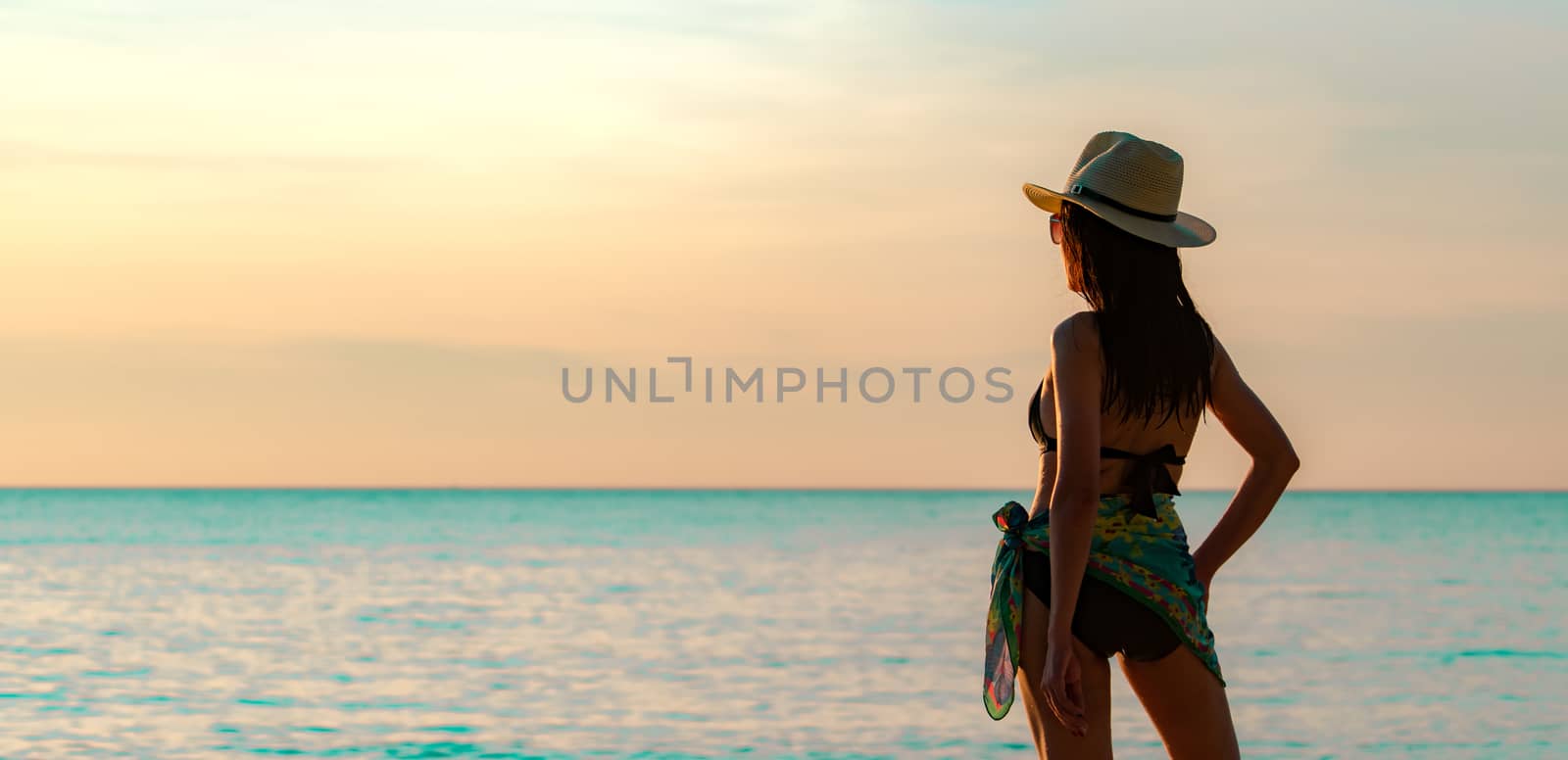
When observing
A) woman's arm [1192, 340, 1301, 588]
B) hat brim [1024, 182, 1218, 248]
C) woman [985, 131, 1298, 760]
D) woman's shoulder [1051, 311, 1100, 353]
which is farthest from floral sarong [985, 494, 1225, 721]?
hat brim [1024, 182, 1218, 248]

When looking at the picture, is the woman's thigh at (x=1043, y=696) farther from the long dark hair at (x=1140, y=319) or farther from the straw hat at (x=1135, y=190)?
the straw hat at (x=1135, y=190)

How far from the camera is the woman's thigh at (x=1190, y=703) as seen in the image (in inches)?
115

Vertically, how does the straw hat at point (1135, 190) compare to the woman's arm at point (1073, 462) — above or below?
→ above

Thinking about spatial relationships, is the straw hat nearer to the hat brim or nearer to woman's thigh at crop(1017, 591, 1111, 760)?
the hat brim

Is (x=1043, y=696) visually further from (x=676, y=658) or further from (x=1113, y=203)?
(x=676, y=658)

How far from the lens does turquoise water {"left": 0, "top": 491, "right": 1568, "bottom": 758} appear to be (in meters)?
9.59

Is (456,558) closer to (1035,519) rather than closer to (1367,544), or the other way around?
(1367,544)

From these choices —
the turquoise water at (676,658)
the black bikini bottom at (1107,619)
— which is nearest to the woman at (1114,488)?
the black bikini bottom at (1107,619)

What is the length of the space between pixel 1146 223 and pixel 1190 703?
2.93 ft

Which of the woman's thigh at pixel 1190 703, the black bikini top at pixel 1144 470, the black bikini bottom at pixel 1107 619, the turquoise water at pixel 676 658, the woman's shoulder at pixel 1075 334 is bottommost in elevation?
the turquoise water at pixel 676 658

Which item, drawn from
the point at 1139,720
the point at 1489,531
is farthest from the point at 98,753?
the point at 1489,531

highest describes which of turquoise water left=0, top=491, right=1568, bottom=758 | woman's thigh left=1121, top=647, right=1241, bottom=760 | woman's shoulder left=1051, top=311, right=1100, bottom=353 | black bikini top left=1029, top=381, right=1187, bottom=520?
woman's shoulder left=1051, top=311, right=1100, bottom=353

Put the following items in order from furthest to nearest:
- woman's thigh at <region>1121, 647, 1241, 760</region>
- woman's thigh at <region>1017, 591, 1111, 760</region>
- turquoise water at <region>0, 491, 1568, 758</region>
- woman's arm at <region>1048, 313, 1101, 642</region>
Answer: turquoise water at <region>0, 491, 1568, 758</region> < woman's thigh at <region>1121, 647, 1241, 760</region> < woman's thigh at <region>1017, 591, 1111, 760</region> < woman's arm at <region>1048, 313, 1101, 642</region>

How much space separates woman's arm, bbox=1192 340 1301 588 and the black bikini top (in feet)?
0.58
